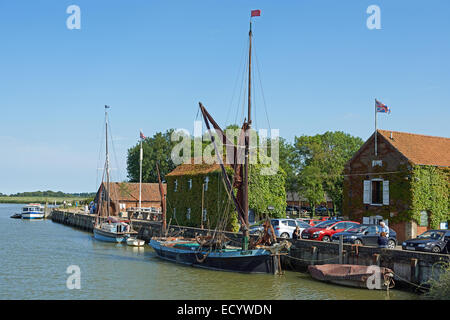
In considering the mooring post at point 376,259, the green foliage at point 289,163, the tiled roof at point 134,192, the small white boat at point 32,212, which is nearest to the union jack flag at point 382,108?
the mooring post at point 376,259

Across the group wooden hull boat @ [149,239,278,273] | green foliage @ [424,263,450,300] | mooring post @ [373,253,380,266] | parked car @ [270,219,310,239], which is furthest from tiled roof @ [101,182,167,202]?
green foliage @ [424,263,450,300]

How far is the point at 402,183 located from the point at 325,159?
34680 millimetres

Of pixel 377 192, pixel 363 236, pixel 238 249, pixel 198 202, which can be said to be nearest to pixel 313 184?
pixel 198 202

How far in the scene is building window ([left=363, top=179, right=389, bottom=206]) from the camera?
39.7m

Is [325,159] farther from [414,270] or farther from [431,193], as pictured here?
[414,270]

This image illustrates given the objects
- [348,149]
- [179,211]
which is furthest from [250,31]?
[348,149]

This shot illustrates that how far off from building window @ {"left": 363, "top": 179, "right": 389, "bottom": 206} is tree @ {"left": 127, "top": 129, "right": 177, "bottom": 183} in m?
60.4

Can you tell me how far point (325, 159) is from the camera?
237 feet

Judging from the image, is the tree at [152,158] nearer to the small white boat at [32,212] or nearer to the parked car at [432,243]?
the small white boat at [32,212]

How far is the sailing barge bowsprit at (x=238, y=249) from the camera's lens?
1066 inches

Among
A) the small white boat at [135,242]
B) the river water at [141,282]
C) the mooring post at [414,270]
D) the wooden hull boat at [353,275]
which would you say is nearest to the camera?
the river water at [141,282]

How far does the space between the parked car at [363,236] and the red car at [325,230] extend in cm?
94
